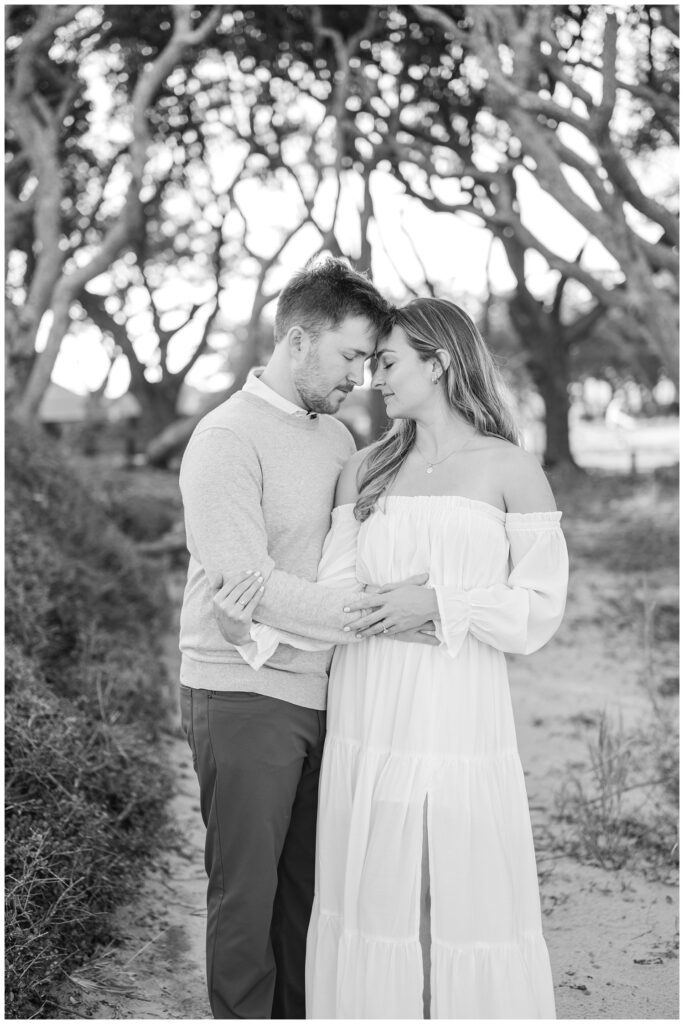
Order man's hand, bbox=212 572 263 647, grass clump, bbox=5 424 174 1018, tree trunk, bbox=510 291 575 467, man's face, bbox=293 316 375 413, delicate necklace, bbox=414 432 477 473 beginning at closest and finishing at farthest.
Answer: man's hand, bbox=212 572 263 647 → man's face, bbox=293 316 375 413 → delicate necklace, bbox=414 432 477 473 → grass clump, bbox=5 424 174 1018 → tree trunk, bbox=510 291 575 467

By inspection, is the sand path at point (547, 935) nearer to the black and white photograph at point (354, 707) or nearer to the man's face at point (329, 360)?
the black and white photograph at point (354, 707)

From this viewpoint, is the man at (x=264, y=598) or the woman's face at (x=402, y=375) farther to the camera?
the woman's face at (x=402, y=375)

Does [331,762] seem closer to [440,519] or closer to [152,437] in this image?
[440,519]

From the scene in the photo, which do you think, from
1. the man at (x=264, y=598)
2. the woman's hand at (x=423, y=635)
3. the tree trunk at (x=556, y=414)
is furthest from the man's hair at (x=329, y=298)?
the tree trunk at (x=556, y=414)

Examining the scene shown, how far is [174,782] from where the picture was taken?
19.0 ft

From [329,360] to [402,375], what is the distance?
222mm

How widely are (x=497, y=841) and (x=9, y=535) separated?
4.73 m

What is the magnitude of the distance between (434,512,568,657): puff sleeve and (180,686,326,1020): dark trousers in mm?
540

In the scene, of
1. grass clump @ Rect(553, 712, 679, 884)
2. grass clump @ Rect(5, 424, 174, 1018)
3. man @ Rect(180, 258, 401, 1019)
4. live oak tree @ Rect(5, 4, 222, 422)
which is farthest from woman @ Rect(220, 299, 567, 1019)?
live oak tree @ Rect(5, 4, 222, 422)

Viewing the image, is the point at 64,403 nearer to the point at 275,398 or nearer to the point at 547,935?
the point at 547,935

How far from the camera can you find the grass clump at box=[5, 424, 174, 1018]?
149 inches

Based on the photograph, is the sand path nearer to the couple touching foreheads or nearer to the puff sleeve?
the couple touching foreheads

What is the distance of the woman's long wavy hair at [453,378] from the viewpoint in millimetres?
3121

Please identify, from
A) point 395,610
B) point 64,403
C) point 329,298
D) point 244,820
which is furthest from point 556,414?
point 64,403
